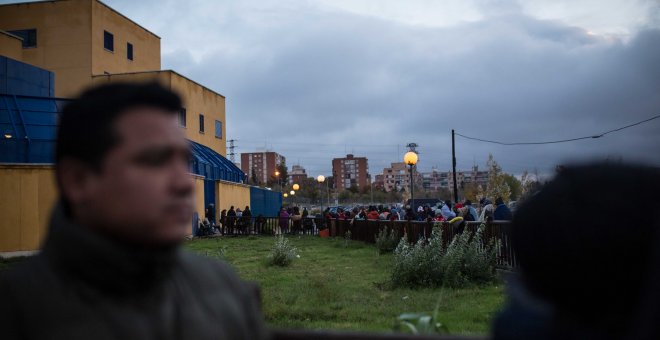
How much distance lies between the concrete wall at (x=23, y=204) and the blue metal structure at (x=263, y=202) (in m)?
20.9

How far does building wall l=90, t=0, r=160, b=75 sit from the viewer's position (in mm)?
34000

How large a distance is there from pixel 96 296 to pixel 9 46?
102 feet

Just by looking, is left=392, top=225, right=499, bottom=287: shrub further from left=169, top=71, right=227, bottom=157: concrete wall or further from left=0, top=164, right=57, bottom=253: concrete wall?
left=169, top=71, right=227, bottom=157: concrete wall

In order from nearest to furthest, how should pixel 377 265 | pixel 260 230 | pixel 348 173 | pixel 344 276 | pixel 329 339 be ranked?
pixel 329 339 → pixel 344 276 → pixel 377 265 → pixel 260 230 → pixel 348 173

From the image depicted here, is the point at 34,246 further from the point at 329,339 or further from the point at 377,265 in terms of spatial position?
the point at 329,339

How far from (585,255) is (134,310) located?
1033mm

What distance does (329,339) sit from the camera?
1774 mm

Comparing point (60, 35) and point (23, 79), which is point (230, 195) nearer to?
point (23, 79)

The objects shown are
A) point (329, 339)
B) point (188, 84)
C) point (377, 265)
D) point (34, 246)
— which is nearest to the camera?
point (329, 339)

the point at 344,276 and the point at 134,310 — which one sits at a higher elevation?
the point at 134,310

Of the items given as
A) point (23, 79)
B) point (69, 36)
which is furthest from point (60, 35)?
point (23, 79)

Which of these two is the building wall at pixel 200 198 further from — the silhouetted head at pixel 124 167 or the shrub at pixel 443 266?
the silhouetted head at pixel 124 167

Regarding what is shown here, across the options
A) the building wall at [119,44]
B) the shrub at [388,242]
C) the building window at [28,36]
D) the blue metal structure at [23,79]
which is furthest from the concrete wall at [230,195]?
the building window at [28,36]

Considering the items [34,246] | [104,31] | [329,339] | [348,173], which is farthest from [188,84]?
[348,173]
